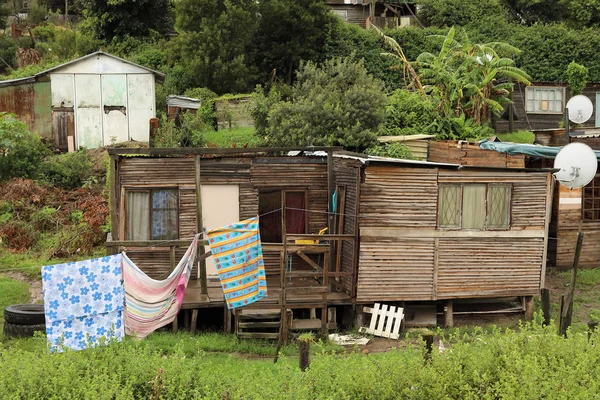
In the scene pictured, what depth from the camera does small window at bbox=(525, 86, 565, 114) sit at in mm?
27016

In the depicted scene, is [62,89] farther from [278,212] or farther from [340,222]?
[340,222]

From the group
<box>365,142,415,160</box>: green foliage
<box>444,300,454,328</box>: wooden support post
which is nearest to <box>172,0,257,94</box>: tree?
<box>365,142,415,160</box>: green foliage

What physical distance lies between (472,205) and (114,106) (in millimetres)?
13844

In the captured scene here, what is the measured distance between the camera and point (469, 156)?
19.0m

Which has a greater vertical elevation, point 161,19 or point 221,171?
point 161,19

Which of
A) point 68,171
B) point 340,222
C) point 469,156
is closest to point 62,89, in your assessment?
point 68,171

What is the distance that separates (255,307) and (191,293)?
171 centimetres

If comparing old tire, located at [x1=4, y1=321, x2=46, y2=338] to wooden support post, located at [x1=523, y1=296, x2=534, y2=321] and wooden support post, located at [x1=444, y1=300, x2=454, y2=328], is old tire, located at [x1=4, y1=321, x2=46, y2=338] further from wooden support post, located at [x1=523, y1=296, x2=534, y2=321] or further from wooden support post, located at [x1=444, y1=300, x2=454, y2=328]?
wooden support post, located at [x1=523, y1=296, x2=534, y2=321]

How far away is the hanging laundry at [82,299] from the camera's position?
1305 centimetres

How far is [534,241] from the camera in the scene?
54.6ft

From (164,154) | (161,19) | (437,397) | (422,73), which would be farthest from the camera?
(161,19)

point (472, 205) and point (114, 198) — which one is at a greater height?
point (114, 198)

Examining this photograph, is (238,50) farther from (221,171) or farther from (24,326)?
(24,326)

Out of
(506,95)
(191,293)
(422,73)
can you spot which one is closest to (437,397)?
(191,293)
